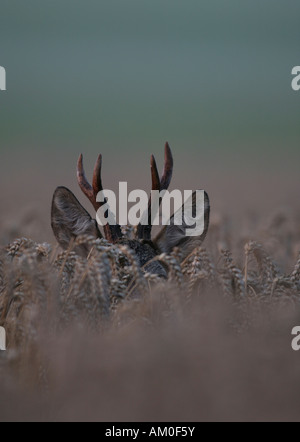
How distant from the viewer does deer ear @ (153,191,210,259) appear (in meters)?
6.95

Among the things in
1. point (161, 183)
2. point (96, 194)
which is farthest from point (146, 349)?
point (161, 183)

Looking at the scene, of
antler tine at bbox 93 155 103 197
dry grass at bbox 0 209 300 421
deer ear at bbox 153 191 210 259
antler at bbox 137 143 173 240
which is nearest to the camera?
dry grass at bbox 0 209 300 421

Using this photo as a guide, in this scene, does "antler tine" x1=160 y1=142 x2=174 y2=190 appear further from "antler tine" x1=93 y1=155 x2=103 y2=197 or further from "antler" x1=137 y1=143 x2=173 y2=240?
"antler tine" x1=93 y1=155 x2=103 y2=197

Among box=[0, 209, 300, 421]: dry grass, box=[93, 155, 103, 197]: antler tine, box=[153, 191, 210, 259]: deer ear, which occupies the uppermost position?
box=[93, 155, 103, 197]: antler tine

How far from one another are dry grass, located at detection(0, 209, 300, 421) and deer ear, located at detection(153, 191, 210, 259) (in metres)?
1.13

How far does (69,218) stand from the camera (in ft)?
22.9

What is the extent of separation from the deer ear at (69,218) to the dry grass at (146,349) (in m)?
1.02

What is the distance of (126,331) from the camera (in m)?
4.55

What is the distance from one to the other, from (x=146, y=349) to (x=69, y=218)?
3.26 metres

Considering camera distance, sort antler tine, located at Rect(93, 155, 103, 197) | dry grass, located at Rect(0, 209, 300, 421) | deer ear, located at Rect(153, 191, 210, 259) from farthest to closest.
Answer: deer ear, located at Rect(153, 191, 210, 259), antler tine, located at Rect(93, 155, 103, 197), dry grass, located at Rect(0, 209, 300, 421)

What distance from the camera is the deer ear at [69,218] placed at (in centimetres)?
688

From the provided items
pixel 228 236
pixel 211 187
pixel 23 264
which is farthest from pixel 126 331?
pixel 211 187

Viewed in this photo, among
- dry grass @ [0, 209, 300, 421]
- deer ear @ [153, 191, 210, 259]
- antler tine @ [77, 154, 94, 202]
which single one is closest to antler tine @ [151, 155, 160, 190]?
deer ear @ [153, 191, 210, 259]
